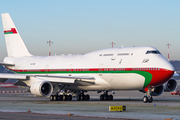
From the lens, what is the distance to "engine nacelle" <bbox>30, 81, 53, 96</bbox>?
123 ft

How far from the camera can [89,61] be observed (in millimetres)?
40406

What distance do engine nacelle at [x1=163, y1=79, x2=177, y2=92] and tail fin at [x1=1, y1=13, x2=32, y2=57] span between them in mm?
20960

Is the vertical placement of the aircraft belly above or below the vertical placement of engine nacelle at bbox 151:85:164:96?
above

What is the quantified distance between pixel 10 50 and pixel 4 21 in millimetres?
4487

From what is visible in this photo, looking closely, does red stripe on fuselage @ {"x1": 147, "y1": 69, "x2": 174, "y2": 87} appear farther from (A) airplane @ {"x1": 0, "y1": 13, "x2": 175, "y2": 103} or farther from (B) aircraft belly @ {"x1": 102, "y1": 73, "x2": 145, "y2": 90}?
(B) aircraft belly @ {"x1": 102, "y1": 73, "x2": 145, "y2": 90}

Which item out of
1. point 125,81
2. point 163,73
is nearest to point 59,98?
point 125,81

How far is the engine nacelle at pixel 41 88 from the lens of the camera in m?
37.6

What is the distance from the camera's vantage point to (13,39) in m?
50.7

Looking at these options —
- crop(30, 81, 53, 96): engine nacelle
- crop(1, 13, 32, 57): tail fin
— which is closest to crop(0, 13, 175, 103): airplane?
crop(30, 81, 53, 96): engine nacelle

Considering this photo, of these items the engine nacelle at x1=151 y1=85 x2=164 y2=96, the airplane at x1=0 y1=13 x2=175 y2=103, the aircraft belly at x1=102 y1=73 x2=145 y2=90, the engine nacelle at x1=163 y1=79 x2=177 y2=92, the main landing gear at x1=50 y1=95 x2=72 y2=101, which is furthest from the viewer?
the engine nacelle at x1=163 y1=79 x2=177 y2=92

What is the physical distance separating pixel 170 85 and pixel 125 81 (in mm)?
8453

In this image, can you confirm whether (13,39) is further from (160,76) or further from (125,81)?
(160,76)

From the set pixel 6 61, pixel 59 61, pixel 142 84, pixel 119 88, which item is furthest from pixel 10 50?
pixel 142 84

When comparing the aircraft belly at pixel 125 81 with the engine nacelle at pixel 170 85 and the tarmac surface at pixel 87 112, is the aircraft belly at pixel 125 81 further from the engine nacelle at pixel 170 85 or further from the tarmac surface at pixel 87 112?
the engine nacelle at pixel 170 85
